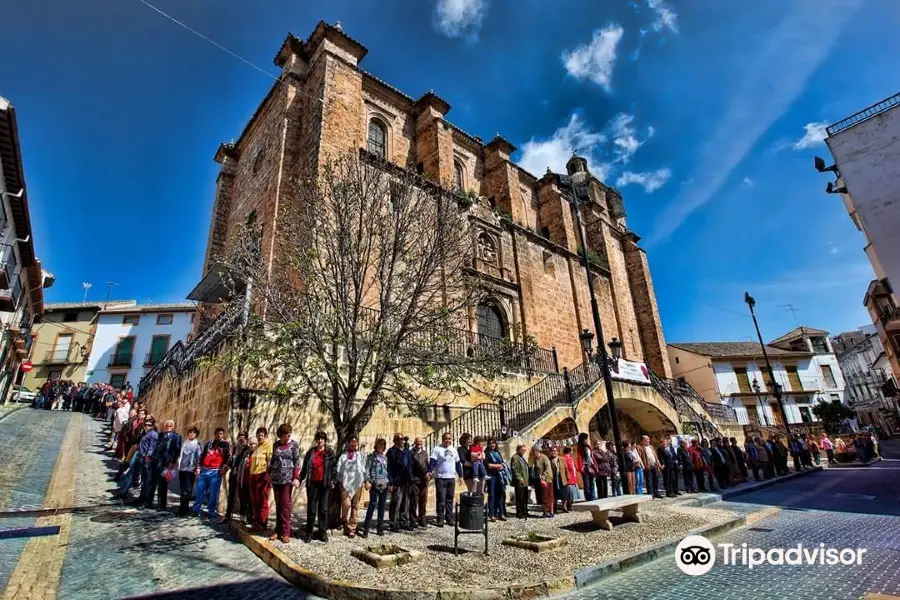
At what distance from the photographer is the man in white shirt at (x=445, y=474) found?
7.12 meters

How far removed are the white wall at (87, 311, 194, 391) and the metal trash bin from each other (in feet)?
109

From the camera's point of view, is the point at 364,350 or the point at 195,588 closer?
the point at 195,588

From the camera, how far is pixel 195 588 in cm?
391

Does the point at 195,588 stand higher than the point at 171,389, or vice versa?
the point at 171,389

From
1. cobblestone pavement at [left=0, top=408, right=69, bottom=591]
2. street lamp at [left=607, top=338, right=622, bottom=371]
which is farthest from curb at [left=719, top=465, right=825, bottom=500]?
cobblestone pavement at [left=0, top=408, right=69, bottom=591]

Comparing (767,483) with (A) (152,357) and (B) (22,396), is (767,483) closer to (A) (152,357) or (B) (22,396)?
(B) (22,396)

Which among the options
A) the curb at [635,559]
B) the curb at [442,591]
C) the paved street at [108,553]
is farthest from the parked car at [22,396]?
the curb at [635,559]

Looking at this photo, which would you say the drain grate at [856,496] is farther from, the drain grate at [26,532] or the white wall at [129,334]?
the white wall at [129,334]

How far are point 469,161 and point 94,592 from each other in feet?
68.4

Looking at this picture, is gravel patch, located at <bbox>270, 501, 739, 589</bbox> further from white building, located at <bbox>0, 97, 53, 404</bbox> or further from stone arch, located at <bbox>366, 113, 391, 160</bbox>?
white building, located at <bbox>0, 97, 53, 404</bbox>

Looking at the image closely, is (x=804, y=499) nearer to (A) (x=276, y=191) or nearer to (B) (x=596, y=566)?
(B) (x=596, y=566)

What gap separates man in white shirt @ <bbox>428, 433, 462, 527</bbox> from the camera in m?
7.12

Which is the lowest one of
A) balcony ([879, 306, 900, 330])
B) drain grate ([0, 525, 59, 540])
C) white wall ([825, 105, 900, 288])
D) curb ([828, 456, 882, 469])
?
curb ([828, 456, 882, 469])

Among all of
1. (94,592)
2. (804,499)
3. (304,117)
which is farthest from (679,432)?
(304,117)
